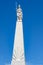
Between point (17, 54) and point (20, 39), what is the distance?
2.57 metres

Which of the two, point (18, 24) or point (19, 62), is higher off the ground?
point (18, 24)

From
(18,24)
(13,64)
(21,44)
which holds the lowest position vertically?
(13,64)

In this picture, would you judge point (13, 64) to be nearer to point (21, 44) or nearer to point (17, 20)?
point (21, 44)

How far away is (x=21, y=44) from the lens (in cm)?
4447

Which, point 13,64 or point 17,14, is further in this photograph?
point 17,14

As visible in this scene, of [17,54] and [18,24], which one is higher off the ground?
[18,24]

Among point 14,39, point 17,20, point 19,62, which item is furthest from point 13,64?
point 17,20

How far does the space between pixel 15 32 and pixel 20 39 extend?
1627mm

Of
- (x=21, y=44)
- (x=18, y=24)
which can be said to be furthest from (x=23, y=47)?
(x=18, y=24)

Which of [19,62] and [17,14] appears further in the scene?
[17,14]

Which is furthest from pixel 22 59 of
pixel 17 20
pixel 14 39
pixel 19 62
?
pixel 17 20

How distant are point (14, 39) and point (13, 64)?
4214mm

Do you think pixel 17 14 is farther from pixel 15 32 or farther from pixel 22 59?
pixel 22 59

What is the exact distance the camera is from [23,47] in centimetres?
4456
